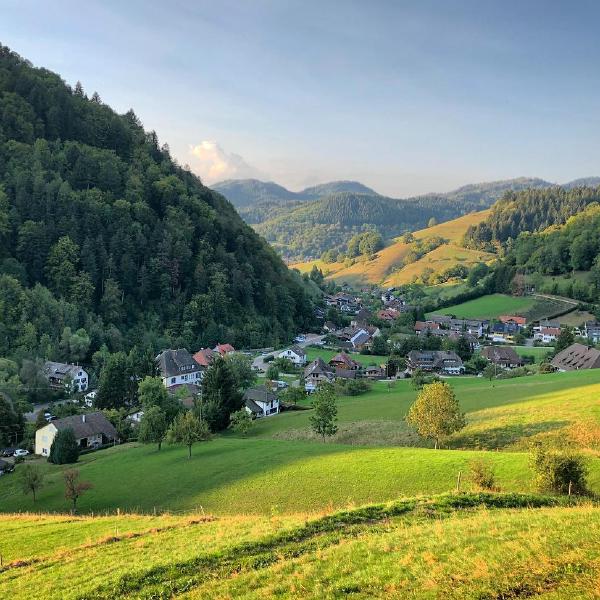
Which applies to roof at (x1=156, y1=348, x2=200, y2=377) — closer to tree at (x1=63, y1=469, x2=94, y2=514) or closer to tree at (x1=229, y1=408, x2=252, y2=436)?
tree at (x1=229, y1=408, x2=252, y2=436)

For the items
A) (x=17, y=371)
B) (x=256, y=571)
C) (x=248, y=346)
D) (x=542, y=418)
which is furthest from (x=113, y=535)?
(x=248, y=346)

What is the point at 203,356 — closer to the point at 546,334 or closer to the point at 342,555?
the point at 342,555

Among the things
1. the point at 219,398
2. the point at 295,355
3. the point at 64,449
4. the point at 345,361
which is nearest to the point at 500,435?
the point at 219,398

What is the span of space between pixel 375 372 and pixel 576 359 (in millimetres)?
31962

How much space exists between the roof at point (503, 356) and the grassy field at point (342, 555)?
3123 inches

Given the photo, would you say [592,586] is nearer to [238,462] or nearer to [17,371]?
[238,462]

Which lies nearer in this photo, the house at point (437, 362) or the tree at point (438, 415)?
the tree at point (438, 415)

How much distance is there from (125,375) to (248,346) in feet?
152

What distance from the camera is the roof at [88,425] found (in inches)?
2007

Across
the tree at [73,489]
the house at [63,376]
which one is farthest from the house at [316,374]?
the tree at [73,489]

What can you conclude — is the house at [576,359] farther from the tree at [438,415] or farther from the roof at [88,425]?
the roof at [88,425]

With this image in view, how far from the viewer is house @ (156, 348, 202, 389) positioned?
7994cm

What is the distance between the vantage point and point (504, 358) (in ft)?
304

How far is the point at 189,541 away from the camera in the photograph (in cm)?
1700
